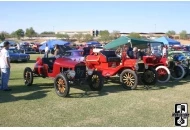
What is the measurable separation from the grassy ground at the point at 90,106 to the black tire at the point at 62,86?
21 centimetres

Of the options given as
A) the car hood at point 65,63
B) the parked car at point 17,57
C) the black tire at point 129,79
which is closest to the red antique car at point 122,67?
the black tire at point 129,79

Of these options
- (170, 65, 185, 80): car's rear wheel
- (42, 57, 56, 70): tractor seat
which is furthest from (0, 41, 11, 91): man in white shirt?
(170, 65, 185, 80): car's rear wheel

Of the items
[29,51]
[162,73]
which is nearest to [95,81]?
[162,73]

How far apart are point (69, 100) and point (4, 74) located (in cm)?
253

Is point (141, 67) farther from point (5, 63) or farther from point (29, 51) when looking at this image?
point (29, 51)

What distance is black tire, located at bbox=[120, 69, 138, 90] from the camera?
9.50 meters

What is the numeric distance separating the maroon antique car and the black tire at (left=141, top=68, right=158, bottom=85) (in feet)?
7.03

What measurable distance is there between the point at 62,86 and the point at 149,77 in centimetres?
370

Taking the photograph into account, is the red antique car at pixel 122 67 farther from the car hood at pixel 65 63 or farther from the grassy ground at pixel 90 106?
the car hood at pixel 65 63

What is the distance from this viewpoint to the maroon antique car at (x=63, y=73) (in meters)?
8.32

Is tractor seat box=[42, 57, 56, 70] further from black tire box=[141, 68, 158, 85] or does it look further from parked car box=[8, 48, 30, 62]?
parked car box=[8, 48, 30, 62]

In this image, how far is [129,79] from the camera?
968 centimetres

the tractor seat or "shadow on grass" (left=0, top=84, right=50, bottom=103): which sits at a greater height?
the tractor seat

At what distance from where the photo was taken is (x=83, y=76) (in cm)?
890
